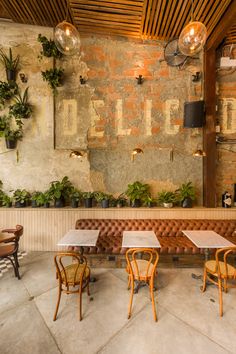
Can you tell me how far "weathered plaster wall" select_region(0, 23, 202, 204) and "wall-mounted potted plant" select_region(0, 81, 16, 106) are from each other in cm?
34

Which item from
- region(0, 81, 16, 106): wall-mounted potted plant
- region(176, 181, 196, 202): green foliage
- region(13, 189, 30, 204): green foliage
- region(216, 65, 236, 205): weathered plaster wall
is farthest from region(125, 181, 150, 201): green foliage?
→ region(0, 81, 16, 106): wall-mounted potted plant

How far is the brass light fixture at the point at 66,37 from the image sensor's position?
2.54 m

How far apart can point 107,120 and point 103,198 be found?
76.5 inches

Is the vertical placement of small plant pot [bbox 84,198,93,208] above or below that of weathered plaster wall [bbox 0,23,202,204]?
below

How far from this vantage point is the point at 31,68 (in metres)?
4.70

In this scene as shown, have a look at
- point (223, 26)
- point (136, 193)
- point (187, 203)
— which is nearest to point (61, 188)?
point (136, 193)

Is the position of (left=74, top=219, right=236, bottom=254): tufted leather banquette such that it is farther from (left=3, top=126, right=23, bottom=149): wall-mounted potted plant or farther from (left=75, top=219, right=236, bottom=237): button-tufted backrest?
(left=3, top=126, right=23, bottom=149): wall-mounted potted plant

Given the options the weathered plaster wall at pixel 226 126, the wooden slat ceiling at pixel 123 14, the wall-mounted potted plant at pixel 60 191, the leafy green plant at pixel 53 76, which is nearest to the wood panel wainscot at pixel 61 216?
the wall-mounted potted plant at pixel 60 191

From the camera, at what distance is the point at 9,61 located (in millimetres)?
4590

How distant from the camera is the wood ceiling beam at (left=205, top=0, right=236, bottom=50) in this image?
340cm

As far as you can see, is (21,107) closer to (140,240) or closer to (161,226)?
(140,240)

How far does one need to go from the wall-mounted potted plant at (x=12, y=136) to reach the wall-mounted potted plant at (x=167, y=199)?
381 centimetres

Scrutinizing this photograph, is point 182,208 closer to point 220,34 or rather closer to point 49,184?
point 49,184

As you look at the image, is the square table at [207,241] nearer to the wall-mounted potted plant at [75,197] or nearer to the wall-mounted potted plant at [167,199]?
the wall-mounted potted plant at [167,199]
